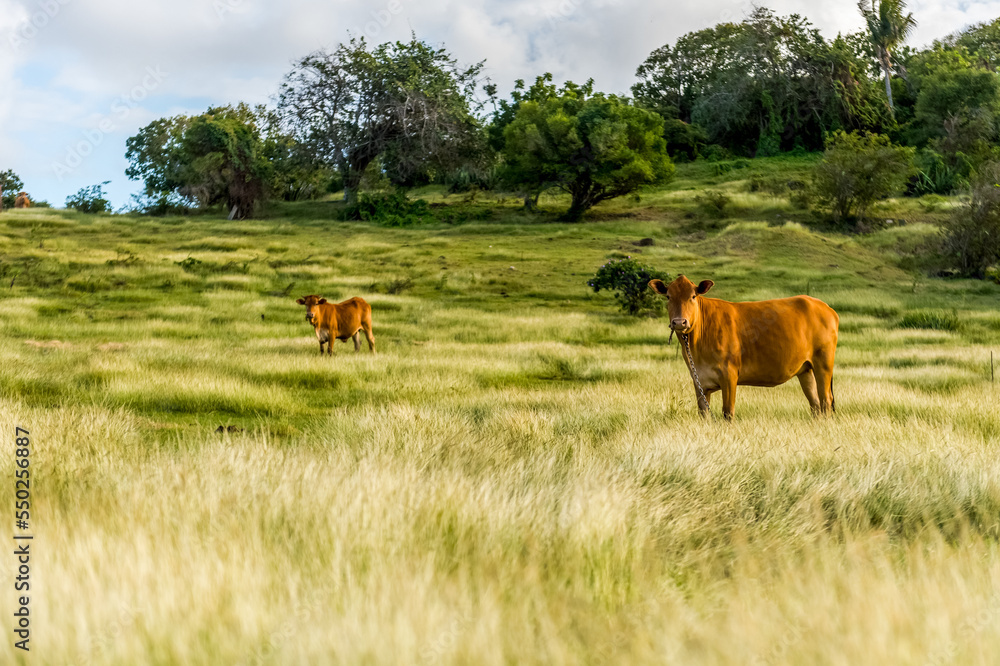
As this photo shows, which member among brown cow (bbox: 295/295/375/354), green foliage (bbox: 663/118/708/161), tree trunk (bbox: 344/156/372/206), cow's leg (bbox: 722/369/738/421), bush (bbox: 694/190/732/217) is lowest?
cow's leg (bbox: 722/369/738/421)

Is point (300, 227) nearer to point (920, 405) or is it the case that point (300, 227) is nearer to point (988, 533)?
point (920, 405)

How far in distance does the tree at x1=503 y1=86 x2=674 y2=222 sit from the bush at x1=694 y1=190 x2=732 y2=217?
3.33 meters

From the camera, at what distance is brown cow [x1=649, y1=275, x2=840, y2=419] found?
8078 mm

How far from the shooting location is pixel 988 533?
14.9 feet

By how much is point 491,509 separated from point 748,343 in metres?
5.10

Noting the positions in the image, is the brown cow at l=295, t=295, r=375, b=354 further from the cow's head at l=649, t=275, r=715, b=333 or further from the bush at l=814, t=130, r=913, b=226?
the bush at l=814, t=130, r=913, b=226

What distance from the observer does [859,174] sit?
38.7 meters

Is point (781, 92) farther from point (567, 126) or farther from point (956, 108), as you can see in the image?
point (567, 126)

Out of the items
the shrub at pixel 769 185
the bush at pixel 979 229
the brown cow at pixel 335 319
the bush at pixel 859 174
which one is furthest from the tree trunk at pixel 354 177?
the brown cow at pixel 335 319

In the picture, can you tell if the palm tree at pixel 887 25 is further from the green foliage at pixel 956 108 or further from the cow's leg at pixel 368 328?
the cow's leg at pixel 368 328

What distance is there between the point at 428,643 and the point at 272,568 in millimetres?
960

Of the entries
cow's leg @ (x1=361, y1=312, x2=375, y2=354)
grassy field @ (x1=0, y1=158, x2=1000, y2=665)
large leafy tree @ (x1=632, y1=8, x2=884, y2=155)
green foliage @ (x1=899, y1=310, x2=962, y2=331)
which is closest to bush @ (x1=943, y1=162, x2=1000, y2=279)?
green foliage @ (x1=899, y1=310, x2=962, y2=331)

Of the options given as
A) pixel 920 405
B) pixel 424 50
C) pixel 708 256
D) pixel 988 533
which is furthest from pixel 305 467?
pixel 424 50

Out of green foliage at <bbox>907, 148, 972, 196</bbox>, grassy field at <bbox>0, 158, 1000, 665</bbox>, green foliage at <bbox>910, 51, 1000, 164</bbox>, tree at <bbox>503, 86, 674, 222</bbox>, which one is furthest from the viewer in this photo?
green foliage at <bbox>910, 51, 1000, 164</bbox>
